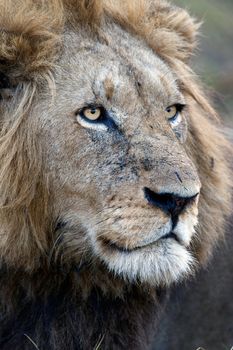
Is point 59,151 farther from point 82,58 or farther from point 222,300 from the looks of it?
point 222,300

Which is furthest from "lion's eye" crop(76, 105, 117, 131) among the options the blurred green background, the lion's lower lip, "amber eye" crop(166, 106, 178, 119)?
the blurred green background

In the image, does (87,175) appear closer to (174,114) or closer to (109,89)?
(109,89)

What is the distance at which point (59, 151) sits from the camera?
4895 millimetres

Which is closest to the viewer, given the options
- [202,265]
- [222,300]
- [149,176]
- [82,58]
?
[149,176]

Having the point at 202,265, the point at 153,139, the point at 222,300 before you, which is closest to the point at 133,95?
the point at 153,139

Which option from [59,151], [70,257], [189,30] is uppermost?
[189,30]

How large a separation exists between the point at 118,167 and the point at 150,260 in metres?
0.44

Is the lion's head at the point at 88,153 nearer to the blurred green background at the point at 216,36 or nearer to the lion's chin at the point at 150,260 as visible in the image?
the lion's chin at the point at 150,260

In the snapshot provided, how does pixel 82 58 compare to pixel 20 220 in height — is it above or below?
above

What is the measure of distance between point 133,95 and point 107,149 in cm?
29

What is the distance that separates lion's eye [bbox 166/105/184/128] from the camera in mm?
5160

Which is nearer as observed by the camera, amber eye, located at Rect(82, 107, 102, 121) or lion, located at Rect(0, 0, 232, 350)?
lion, located at Rect(0, 0, 232, 350)

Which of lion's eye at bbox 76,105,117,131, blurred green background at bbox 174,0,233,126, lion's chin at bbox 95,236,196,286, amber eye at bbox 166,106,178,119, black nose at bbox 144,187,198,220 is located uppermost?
blurred green background at bbox 174,0,233,126

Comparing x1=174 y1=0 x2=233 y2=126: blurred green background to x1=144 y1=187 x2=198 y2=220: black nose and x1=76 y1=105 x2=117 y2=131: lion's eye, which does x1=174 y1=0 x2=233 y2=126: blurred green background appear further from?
x1=144 y1=187 x2=198 y2=220: black nose
